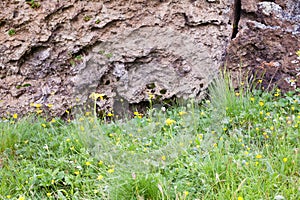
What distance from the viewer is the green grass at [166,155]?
2729 millimetres

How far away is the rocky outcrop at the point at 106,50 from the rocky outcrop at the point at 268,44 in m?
0.22

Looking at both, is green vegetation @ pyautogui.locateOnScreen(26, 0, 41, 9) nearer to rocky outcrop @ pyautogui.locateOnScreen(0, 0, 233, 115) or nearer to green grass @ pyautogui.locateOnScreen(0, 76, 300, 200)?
rocky outcrop @ pyautogui.locateOnScreen(0, 0, 233, 115)

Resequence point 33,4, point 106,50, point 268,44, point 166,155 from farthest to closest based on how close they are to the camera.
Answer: point 268,44
point 106,50
point 33,4
point 166,155

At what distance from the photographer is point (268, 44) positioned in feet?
14.6

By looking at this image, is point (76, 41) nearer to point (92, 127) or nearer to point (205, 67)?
point (92, 127)

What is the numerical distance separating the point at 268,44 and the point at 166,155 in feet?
6.53

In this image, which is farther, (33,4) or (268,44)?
(268,44)

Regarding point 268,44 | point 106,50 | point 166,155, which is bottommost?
point 166,155

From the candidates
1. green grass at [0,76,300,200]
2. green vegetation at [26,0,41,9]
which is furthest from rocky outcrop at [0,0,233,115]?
green grass at [0,76,300,200]

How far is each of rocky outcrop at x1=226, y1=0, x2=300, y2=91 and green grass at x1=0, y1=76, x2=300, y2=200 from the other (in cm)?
32

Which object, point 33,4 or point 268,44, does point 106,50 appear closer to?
point 33,4

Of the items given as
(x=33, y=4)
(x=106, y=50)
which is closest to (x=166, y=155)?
(x=106, y=50)

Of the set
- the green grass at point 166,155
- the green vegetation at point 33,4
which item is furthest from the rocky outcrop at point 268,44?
the green vegetation at point 33,4

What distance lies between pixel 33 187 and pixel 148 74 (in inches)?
74.2
